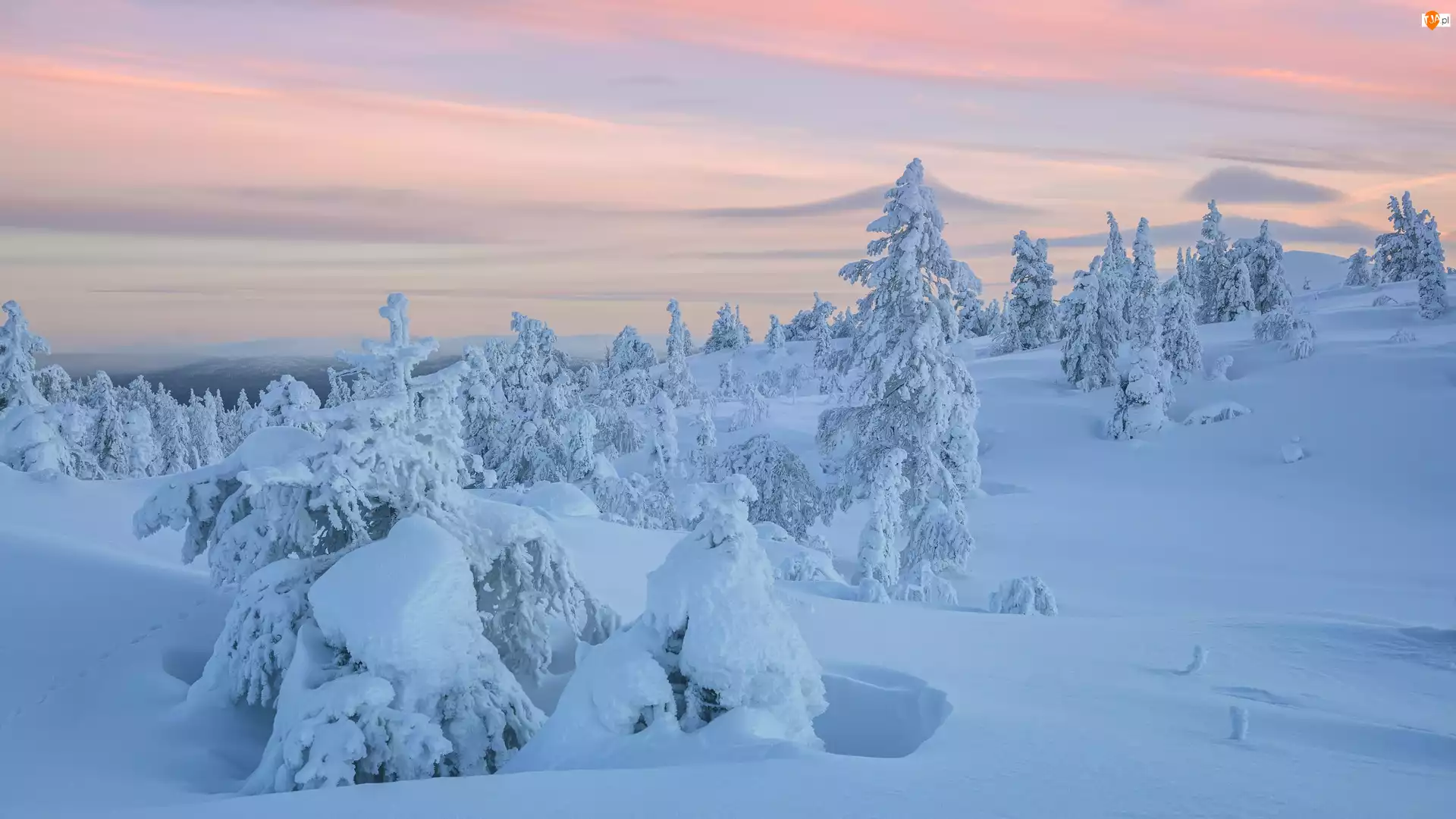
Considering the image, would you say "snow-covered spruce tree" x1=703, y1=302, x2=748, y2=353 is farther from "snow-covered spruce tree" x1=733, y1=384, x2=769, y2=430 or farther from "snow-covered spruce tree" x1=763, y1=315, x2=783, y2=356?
"snow-covered spruce tree" x1=733, y1=384, x2=769, y2=430

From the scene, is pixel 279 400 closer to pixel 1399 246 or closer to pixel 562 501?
pixel 562 501

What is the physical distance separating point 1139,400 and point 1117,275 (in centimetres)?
1873

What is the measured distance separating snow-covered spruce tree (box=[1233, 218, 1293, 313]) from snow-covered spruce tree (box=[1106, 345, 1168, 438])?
27.2 metres

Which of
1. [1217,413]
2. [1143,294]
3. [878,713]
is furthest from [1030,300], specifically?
[878,713]

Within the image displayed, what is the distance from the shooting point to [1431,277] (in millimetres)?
55312

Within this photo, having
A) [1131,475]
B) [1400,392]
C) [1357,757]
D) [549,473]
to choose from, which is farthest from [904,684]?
[1400,392]

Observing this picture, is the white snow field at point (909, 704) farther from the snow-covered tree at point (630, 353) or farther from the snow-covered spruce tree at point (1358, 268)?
the snow-covered spruce tree at point (1358, 268)

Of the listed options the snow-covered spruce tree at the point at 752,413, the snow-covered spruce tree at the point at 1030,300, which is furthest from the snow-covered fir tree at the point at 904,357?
the snow-covered spruce tree at the point at 1030,300

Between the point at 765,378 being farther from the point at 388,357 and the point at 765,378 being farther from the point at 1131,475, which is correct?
the point at 388,357

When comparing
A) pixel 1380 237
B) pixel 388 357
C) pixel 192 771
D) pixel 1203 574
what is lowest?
pixel 1203 574

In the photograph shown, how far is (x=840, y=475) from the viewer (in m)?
24.0

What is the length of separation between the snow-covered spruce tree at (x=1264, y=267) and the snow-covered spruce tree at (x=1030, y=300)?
13086mm

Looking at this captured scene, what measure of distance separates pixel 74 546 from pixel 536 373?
21.7m

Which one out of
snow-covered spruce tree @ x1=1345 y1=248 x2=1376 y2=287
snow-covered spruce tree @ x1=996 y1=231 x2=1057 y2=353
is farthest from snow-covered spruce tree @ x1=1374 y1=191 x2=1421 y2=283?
snow-covered spruce tree @ x1=996 y1=231 x2=1057 y2=353
